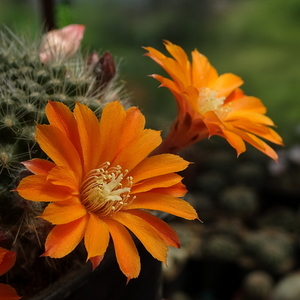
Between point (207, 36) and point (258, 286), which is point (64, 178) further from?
point (207, 36)

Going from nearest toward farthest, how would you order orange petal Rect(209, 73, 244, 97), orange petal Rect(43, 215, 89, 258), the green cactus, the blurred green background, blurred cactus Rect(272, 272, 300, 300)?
orange petal Rect(43, 215, 89, 258) < the green cactus < orange petal Rect(209, 73, 244, 97) < blurred cactus Rect(272, 272, 300, 300) < the blurred green background

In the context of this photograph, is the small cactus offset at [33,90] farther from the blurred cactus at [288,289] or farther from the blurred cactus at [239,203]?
the blurred cactus at [239,203]

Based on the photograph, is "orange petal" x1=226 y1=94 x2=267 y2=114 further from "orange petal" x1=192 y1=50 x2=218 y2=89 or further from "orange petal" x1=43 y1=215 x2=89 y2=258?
"orange petal" x1=43 y1=215 x2=89 y2=258

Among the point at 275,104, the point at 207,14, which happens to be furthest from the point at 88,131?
the point at 275,104

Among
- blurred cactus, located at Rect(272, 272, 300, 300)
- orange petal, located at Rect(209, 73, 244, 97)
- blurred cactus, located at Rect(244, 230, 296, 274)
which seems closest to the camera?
orange petal, located at Rect(209, 73, 244, 97)

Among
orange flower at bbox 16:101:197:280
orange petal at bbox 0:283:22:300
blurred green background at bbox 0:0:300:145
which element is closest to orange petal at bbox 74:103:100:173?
orange flower at bbox 16:101:197:280

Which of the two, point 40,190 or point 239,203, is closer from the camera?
point 40,190

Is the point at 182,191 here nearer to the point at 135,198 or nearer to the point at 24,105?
the point at 135,198

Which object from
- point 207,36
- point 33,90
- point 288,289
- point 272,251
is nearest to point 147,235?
point 33,90
